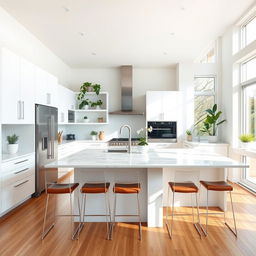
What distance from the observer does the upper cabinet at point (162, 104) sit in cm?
589

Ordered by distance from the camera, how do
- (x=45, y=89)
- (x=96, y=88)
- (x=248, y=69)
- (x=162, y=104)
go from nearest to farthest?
1. (x=45, y=89)
2. (x=248, y=69)
3. (x=162, y=104)
4. (x=96, y=88)

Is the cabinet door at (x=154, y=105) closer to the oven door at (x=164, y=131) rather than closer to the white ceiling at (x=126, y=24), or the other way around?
the oven door at (x=164, y=131)

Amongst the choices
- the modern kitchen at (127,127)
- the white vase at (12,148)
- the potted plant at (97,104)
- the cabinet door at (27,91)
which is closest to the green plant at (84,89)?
the modern kitchen at (127,127)

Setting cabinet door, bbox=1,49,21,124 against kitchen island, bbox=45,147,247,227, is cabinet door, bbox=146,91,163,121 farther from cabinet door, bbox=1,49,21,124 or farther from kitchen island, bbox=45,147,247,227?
cabinet door, bbox=1,49,21,124

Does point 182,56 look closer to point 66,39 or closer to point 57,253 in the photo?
point 66,39

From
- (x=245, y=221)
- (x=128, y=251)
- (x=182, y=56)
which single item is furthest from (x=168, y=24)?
(x=128, y=251)

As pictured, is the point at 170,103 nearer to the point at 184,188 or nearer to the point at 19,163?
the point at 184,188

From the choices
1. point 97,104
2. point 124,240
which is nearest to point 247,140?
point 124,240

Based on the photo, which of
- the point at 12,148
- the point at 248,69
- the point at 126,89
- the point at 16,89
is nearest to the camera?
the point at 16,89

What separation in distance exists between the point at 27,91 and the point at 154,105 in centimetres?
338

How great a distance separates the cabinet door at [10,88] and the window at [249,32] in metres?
4.41

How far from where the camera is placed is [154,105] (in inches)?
232

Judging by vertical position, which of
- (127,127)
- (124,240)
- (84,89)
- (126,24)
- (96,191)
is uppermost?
A: (126,24)

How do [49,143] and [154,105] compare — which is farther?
[154,105]
